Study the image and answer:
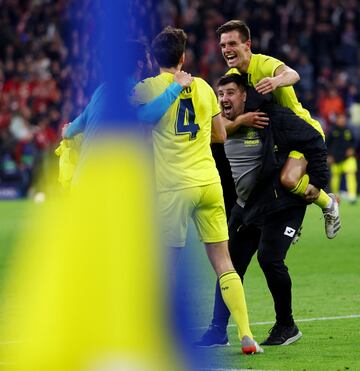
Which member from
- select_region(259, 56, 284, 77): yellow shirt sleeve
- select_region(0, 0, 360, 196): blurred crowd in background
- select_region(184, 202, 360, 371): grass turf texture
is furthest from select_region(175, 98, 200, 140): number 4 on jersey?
select_region(0, 0, 360, 196): blurred crowd in background

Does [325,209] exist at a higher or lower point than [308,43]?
higher

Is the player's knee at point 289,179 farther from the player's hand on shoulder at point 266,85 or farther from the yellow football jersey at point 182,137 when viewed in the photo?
the yellow football jersey at point 182,137

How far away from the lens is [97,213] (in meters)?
4.55

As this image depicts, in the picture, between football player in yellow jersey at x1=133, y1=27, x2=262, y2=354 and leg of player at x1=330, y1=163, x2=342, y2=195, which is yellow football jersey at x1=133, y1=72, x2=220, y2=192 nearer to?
football player in yellow jersey at x1=133, y1=27, x2=262, y2=354

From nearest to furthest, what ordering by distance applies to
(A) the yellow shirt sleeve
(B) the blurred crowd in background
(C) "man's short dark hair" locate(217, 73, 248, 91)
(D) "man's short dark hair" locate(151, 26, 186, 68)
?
(D) "man's short dark hair" locate(151, 26, 186, 68), (C) "man's short dark hair" locate(217, 73, 248, 91), (A) the yellow shirt sleeve, (B) the blurred crowd in background

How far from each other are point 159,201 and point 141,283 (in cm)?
321

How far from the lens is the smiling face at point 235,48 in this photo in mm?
8336

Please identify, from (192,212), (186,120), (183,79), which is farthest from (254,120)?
(183,79)

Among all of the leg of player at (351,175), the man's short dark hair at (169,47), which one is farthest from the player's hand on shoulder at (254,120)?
the leg of player at (351,175)

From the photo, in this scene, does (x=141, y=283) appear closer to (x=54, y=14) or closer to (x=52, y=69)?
(x=52, y=69)

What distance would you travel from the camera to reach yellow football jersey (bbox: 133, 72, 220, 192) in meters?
7.75

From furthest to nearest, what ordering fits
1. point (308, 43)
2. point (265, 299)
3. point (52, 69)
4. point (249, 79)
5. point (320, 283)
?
1. point (308, 43)
2. point (52, 69)
3. point (320, 283)
4. point (265, 299)
5. point (249, 79)

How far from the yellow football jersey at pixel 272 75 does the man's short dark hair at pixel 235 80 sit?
0.32ft

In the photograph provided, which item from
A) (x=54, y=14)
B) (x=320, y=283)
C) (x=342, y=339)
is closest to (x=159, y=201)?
(x=342, y=339)
